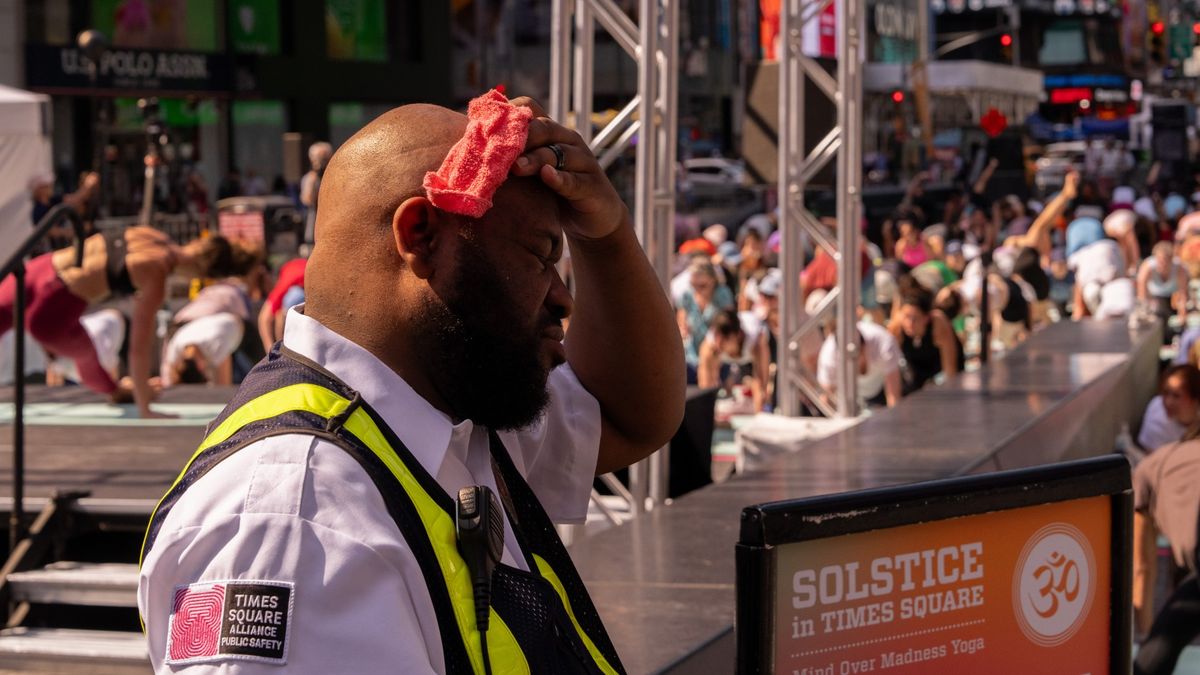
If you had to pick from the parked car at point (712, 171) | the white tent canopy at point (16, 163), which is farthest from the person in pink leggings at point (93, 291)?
the parked car at point (712, 171)

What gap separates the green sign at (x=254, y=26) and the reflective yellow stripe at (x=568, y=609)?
38.0 metres

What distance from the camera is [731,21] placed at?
57.4m

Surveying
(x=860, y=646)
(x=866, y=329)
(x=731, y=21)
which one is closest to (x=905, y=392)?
(x=866, y=329)

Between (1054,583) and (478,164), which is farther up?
(478,164)

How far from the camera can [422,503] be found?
164 centimetres

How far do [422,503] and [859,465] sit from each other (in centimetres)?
575

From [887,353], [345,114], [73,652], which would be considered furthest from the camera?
[345,114]

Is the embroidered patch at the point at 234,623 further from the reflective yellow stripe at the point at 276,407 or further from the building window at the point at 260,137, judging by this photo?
the building window at the point at 260,137

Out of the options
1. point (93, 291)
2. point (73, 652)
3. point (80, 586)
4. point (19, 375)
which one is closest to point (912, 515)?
point (73, 652)

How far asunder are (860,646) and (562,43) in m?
5.21

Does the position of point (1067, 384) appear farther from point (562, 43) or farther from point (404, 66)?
point (404, 66)

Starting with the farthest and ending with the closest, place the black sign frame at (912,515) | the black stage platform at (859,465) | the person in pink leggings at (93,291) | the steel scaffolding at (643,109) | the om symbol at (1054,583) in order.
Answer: the person in pink leggings at (93,291) → the steel scaffolding at (643,109) → the black stage platform at (859,465) → the om symbol at (1054,583) → the black sign frame at (912,515)

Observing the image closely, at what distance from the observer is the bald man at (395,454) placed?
150cm

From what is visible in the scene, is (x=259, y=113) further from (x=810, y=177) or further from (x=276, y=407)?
(x=276, y=407)
